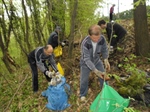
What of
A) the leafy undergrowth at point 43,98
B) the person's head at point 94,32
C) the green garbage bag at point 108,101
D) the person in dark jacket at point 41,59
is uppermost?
the person's head at point 94,32

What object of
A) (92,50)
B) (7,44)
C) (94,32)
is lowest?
(7,44)

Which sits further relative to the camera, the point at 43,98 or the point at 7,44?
the point at 7,44

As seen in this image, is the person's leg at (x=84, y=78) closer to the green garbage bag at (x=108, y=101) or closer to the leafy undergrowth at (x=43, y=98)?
the leafy undergrowth at (x=43, y=98)

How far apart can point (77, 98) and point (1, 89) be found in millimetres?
3069

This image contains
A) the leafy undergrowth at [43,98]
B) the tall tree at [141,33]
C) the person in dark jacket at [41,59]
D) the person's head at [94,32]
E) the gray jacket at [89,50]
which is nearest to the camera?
the person's head at [94,32]

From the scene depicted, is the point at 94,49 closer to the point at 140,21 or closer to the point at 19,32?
the point at 140,21

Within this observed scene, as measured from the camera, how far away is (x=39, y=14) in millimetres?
10109

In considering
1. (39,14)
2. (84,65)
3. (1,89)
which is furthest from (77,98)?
(39,14)

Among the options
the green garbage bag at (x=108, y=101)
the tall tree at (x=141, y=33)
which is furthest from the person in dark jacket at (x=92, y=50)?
the tall tree at (x=141, y=33)

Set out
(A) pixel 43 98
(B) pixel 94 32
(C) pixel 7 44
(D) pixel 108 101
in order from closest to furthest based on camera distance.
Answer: (D) pixel 108 101 → (B) pixel 94 32 → (A) pixel 43 98 → (C) pixel 7 44

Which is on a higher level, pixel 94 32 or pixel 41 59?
pixel 94 32

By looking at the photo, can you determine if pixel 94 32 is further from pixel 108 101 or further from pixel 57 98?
pixel 57 98

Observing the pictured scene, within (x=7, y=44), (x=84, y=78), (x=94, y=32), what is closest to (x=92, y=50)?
(x=94, y=32)

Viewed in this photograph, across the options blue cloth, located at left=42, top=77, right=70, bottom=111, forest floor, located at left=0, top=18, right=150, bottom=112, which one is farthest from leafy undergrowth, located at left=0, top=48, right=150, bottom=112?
blue cloth, located at left=42, top=77, right=70, bottom=111
